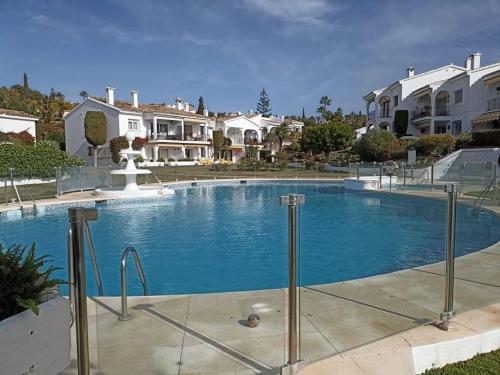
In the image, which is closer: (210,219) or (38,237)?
(38,237)

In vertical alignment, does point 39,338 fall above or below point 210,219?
above

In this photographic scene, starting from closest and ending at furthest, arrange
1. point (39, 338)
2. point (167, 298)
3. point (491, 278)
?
1. point (39, 338)
2. point (167, 298)
3. point (491, 278)

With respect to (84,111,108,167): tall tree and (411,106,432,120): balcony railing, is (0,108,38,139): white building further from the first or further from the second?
(411,106,432,120): balcony railing

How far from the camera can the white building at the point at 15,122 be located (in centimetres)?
3234

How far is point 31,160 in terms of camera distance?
83.1ft

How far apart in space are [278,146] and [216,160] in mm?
12358

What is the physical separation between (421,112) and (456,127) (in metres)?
4.84

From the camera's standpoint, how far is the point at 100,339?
130 inches

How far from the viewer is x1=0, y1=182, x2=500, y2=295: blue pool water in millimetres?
7184

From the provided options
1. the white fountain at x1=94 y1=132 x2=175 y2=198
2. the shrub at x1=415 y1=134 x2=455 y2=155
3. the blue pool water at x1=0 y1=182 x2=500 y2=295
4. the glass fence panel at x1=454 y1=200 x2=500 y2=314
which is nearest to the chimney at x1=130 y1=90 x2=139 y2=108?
the white fountain at x1=94 y1=132 x2=175 y2=198

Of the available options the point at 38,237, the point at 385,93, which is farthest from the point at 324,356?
the point at 385,93

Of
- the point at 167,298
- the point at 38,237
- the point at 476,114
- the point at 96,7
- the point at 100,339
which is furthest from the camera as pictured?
the point at 476,114

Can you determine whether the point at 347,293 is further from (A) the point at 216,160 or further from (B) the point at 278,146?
(B) the point at 278,146

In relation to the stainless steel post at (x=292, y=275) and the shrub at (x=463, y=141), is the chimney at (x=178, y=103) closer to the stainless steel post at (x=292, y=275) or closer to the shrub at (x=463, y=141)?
the shrub at (x=463, y=141)
